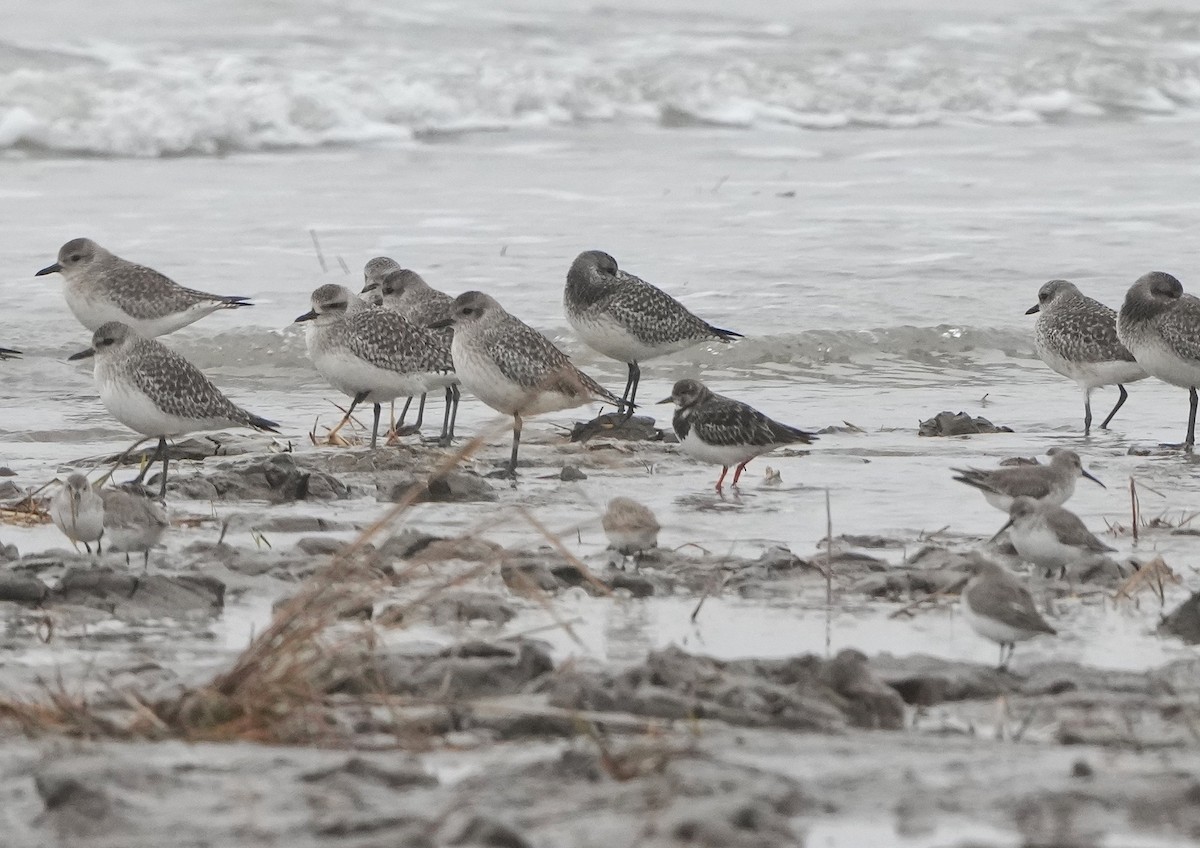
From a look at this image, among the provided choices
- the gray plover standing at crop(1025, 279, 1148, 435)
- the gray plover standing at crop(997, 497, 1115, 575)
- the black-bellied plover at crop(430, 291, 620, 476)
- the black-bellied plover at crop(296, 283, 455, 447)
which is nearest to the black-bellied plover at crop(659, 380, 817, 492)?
the black-bellied plover at crop(430, 291, 620, 476)

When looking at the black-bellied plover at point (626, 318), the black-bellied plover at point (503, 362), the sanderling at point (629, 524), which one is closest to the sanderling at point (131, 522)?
the sanderling at point (629, 524)

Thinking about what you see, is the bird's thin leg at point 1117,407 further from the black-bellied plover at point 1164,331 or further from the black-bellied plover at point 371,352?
the black-bellied plover at point 371,352

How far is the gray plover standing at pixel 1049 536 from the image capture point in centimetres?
670

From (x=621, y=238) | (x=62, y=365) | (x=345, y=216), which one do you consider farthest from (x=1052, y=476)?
(x=345, y=216)

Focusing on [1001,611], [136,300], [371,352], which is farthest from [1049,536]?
[136,300]

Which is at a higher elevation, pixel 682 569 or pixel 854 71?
pixel 854 71

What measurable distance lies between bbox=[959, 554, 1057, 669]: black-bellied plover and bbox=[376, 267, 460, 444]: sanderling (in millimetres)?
5927

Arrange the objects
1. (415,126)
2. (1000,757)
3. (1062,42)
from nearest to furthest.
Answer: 1. (1000,757)
2. (415,126)
3. (1062,42)

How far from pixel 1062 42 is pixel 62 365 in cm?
2064

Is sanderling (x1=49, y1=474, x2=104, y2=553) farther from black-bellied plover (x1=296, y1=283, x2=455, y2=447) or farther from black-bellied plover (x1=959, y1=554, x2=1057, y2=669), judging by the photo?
black-bellied plover (x1=296, y1=283, x2=455, y2=447)

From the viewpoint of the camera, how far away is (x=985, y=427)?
34.9 ft

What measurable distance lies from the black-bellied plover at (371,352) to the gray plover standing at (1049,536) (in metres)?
4.68

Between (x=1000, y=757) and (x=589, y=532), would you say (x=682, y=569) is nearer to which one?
(x=589, y=532)

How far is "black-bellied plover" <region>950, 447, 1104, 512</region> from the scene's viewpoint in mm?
7555
